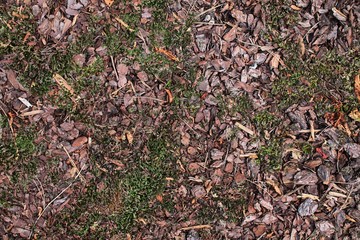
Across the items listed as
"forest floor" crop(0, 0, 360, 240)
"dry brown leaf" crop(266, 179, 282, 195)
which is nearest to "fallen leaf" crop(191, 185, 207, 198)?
"forest floor" crop(0, 0, 360, 240)

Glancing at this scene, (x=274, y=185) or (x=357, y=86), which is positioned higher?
(x=357, y=86)

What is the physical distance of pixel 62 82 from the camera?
13.5 ft

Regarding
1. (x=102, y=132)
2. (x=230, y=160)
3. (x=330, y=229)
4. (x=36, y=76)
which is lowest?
(x=330, y=229)

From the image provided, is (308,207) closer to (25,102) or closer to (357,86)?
(357,86)

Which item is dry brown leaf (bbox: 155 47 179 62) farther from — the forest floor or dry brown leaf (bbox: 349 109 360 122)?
dry brown leaf (bbox: 349 109 360 122)

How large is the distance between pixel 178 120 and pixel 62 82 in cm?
97

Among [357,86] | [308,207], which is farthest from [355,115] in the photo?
[308,207]

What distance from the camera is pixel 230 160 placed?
413cm

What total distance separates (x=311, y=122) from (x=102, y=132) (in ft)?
5.45

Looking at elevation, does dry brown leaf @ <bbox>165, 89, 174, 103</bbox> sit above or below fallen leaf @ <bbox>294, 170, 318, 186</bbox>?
above

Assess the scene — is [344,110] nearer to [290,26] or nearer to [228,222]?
[290,26]

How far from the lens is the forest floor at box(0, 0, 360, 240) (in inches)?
162

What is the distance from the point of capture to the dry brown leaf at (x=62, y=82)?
4109mm

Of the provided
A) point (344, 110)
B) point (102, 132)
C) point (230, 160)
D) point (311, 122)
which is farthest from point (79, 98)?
point (344, 110)
